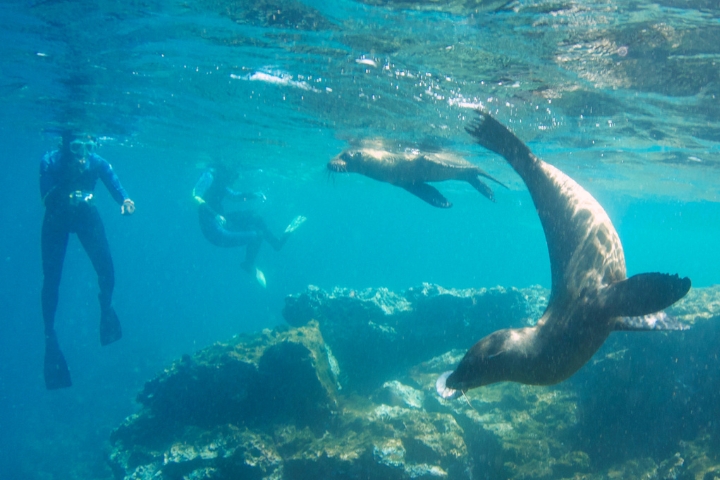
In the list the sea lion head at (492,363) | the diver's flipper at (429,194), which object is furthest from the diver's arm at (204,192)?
the sea lion head at (492,363)

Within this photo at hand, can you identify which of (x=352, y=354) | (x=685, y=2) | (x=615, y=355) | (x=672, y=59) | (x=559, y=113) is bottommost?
(x=352, y=354)

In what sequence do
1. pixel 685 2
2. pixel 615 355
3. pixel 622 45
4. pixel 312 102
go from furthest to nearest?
pixel 312 102
pixel 615 355
pixel 622 45
pixel 685 2

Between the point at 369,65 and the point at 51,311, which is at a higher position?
the point at 369,65

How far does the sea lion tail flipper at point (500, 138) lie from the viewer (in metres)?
4.58

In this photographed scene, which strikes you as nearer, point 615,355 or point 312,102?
point 615,355

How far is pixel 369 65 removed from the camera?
10.6 metres

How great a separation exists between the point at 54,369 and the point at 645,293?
13.1 meters

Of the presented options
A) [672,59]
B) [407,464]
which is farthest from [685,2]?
[407,464]

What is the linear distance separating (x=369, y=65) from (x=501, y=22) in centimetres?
381

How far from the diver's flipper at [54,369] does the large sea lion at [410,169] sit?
9135 millimetres

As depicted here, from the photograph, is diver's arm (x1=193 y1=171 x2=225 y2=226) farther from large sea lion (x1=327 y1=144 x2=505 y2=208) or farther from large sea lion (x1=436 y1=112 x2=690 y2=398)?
large sea lion (x1=436 y1=112 x2=690 y2=398)

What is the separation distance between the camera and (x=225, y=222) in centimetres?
2205

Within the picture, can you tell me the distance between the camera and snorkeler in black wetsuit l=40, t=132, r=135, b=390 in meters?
10.9

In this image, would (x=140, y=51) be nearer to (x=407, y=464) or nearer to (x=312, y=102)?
(x=312, y=102)
